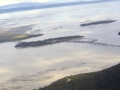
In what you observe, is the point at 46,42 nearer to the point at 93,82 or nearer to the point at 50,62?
the point at 50,62

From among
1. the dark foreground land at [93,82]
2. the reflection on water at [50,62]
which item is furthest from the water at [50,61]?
the dark foreground land at [93,82]

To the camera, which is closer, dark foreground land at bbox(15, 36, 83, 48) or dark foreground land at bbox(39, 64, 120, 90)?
dark foreground land at bbox(39, 64, 120, 90)

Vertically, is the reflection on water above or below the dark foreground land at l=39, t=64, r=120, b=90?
below

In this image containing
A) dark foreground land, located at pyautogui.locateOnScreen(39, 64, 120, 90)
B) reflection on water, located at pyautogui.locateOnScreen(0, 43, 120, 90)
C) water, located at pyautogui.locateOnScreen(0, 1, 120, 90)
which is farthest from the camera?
reflection on water, located at pyautogui.locateOnScreen(0, 43, 120, 90)

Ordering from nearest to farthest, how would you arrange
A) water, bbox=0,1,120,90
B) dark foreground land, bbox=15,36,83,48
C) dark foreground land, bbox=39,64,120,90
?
dark foreground land, bbox=39,64,120,90 → water, bbox=0,1,120,90 → dark foreground land, bbox=15,36,83,48

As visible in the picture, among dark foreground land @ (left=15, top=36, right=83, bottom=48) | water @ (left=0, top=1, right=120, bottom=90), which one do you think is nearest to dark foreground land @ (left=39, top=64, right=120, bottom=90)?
water @ (left=0, top=1, right=120, bottom=90)

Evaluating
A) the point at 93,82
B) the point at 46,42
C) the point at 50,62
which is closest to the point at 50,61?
the point at 50,62

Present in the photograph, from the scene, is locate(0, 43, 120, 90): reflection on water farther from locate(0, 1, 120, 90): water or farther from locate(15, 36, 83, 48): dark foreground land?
locate(15, 36, 83, 48): dark foreground land

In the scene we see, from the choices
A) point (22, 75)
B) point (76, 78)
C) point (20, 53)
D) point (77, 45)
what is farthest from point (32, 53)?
point (76, 78)

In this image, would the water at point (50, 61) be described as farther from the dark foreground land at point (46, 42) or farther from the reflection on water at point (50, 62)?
the dark foreground land at point (46, 42)
